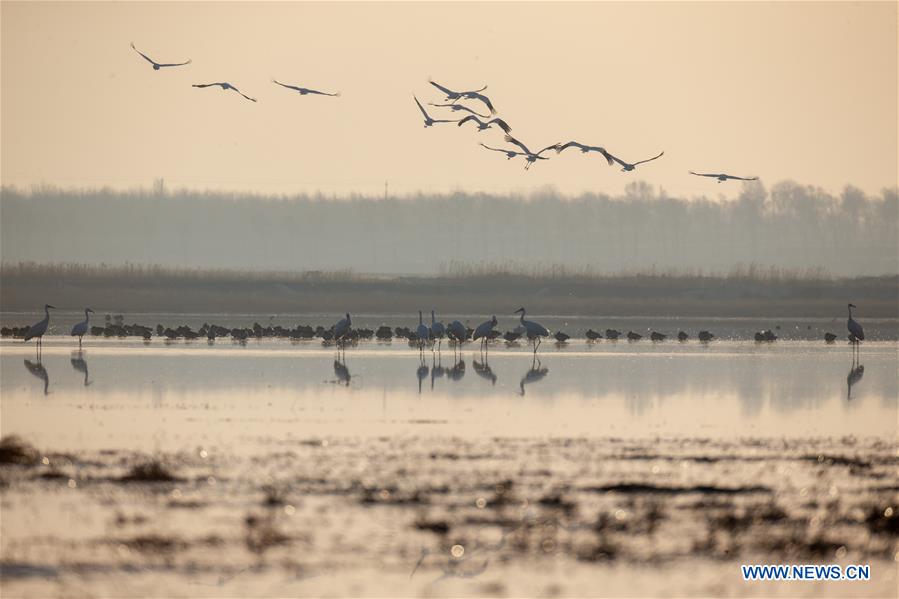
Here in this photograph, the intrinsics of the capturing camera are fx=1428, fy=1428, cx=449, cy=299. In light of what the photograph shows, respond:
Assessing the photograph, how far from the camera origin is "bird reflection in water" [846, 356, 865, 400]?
2822 centimetres

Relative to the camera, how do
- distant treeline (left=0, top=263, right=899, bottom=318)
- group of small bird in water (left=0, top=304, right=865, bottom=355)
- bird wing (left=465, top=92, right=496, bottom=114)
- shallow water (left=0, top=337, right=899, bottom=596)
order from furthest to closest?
1. distant treeline (left=0, top=263, right=899, bottom=318)
2. group of small bird in water (left=0, top=304, right=865, bottom=355)
3. bird wing (left=465, top=92, right=496, bottom=114)
4. shallow water (left=0, top=337, right=899, bottom=596)

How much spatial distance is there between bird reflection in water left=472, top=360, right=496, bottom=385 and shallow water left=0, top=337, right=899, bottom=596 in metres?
0.75

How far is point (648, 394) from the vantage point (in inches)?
1050

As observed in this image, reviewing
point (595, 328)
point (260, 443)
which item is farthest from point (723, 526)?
point (595, 328)

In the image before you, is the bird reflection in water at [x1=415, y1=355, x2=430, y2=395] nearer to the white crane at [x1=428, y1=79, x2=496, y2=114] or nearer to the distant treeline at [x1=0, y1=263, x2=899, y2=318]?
the white crane at [x1=428, y1=79, x2=496, y2=114]

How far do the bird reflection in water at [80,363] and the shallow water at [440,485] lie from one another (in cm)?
25

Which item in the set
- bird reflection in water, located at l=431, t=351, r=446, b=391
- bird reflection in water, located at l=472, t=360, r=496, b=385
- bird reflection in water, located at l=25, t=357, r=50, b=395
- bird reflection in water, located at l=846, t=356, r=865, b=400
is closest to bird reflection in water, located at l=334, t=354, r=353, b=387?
bird reflection in water, located at l=431, t=351, r=446, b=391

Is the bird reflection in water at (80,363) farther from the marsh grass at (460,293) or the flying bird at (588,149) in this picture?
the marsh grass at (460,293)

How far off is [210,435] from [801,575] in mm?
9614

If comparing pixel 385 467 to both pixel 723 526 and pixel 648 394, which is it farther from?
pixel 648 394

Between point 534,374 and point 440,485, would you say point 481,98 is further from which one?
point 440,485

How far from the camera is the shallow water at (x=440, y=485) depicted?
11.9 metres

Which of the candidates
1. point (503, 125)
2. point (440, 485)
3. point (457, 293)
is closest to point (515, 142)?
point (503, 125)

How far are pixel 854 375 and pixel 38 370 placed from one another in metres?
17.9
